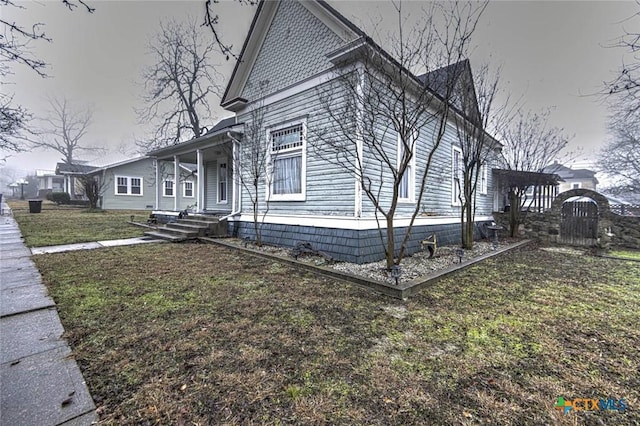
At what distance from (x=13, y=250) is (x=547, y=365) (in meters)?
10.7

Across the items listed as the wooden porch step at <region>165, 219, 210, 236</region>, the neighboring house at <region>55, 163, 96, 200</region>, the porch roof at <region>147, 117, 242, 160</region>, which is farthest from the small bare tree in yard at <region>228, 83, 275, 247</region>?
the neighboring house at <region>55, 163, 96, 200</region>

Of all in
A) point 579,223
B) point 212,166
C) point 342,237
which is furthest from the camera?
point 212,166

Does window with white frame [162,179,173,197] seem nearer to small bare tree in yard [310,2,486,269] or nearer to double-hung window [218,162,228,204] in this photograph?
double-hung window [218,162,228,204]

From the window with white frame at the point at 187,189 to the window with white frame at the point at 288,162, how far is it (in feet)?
67.5

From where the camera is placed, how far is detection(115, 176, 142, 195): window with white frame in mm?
23688

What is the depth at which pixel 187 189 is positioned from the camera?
85.0 ft

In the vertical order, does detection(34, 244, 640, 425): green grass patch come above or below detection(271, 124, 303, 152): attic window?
below

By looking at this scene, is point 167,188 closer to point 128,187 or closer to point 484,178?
point 128,187

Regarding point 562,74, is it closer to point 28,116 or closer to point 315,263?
point 315,263

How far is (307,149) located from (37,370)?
6.04 metres

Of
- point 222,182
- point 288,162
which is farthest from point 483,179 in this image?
point 222,182

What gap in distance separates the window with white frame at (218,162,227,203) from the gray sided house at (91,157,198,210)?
11062 mm

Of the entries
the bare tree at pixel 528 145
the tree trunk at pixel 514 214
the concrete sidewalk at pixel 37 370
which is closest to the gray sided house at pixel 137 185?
the concrete sidewalk at pixel 37 370

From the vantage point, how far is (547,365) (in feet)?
7.77
